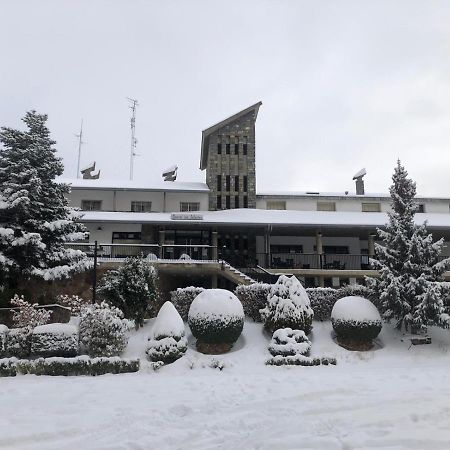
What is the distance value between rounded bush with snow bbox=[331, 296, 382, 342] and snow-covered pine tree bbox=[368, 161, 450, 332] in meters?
0.81

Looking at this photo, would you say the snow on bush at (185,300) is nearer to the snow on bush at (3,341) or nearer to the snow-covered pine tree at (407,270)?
the snow on bush at (3,341)

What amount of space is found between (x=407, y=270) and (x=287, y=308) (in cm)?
514

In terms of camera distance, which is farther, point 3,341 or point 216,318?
point 216,318

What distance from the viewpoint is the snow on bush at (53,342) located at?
13914 mm

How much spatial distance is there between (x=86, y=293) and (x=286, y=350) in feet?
34.4

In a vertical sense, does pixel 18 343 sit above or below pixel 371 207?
below

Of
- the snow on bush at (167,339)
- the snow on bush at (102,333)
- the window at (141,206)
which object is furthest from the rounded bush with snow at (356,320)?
the window at (141,206)

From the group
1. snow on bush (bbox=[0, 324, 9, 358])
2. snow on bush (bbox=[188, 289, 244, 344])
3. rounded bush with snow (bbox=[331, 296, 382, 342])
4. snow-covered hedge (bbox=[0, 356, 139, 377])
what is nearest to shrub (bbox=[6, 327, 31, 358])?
snow on bush (bbox=[0, 324, 9, 358])

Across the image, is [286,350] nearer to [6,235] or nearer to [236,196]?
[6,235]

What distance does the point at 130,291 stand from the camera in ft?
56.1

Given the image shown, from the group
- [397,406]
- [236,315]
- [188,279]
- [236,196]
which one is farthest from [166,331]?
[236,196]

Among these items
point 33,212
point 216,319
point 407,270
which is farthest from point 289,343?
point 33,212

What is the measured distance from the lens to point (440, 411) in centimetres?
814

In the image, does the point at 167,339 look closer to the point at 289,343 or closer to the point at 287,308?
the point at 289,343
